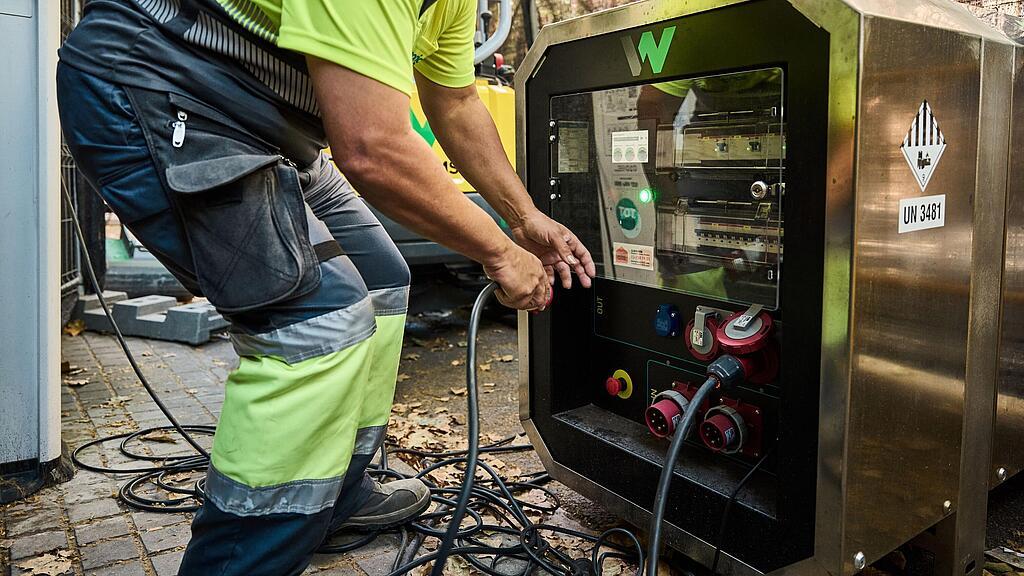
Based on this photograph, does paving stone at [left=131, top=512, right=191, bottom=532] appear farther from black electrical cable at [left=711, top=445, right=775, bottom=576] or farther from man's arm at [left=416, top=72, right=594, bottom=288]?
black electrical cable at [left=711, top=445, right=775, bottom=576]

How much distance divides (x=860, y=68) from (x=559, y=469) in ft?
4.41

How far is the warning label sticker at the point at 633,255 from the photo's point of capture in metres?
2.02

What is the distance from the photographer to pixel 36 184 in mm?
2463

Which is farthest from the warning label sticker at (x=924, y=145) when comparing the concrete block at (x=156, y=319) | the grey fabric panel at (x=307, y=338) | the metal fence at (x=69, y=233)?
the metal fence at (x=69, y=233)

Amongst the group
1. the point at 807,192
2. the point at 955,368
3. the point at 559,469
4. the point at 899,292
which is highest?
the point at 807,192

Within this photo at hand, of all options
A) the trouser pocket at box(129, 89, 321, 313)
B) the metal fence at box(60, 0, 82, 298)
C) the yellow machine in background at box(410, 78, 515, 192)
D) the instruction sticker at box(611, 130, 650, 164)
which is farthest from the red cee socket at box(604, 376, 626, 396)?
the metal fence at box(60, 0, 82, 298)

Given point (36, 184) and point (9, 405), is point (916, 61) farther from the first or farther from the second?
point (9, 405)

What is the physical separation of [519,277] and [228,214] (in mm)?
549

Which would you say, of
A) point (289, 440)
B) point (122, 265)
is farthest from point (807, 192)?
point (122, 265)

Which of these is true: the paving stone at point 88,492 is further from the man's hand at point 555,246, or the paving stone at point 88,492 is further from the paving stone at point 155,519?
the man's hand at point 555,246

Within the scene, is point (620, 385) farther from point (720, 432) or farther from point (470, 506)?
point (470, 506)

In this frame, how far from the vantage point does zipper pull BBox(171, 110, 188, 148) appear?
4.49 feet

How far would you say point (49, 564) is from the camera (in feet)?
6.68

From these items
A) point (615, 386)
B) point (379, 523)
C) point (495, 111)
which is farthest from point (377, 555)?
point (495, 111)
